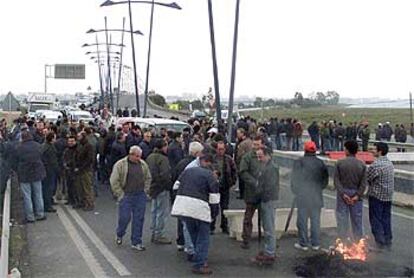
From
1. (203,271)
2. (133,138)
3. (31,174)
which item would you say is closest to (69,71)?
(133,138)

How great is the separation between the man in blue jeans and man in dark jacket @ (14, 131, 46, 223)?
307cm

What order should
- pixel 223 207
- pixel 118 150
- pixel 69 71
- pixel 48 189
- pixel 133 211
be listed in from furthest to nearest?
pixel 69 71 → pixel 118 150 → pixel 48 189 → pixel 223 207 → pixel 133 211

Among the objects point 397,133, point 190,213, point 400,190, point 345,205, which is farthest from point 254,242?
point 397,133

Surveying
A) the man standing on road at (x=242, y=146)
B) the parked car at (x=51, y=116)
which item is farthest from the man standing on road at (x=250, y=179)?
the parked car at (x=51, y=116)

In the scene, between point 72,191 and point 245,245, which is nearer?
point 245,245

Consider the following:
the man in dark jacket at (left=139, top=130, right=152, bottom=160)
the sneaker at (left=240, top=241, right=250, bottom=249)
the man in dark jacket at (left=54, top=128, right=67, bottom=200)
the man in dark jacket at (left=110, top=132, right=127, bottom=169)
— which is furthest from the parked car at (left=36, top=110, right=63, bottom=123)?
the sneaker at (left=240, top=241, right=250, bottom=249)

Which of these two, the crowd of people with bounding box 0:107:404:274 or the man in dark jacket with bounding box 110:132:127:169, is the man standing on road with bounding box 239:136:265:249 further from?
the man in dark jacket with bounding box 110:132:127:169

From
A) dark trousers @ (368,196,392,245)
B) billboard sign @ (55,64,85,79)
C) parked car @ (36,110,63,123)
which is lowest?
dark trousers @ (368,196,392,245)

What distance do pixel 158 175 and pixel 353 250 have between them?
127 inches

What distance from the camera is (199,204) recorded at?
8883 mm

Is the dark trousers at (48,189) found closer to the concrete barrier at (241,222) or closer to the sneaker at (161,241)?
the sneaker at (161,241)

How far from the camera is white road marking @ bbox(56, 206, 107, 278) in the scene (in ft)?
29.4

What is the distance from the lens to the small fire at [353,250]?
31.3 ft

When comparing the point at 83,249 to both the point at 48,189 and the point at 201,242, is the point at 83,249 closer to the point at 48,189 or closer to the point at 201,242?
the point at 201,242
